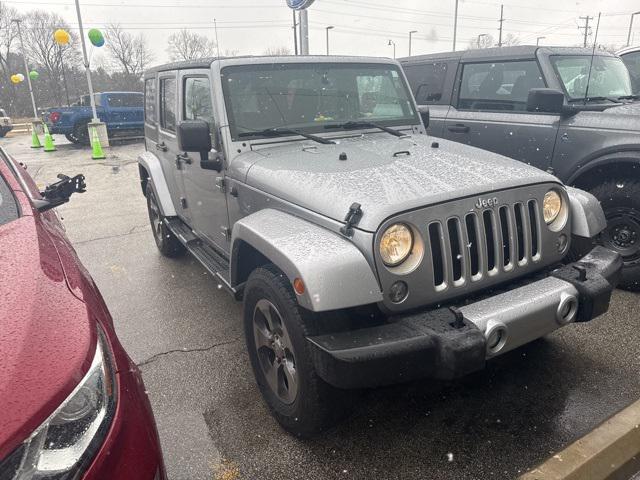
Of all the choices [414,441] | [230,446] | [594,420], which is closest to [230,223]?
[230,446]

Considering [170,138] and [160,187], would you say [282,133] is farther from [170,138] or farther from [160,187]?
[160,187]

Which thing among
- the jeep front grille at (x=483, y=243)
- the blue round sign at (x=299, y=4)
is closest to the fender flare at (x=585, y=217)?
the jeep front grille at (x=483, y=243)

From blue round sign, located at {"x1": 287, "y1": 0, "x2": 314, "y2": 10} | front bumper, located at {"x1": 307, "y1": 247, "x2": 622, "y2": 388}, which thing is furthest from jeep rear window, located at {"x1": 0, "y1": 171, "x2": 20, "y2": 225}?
blue round sign, located at {"x1": 287, "y1": 0, "x2": 314, "y2": 10}

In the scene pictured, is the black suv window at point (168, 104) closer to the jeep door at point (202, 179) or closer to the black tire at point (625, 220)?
the jeep door at point (202, 179)

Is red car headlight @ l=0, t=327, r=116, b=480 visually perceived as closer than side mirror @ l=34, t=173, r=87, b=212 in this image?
Yes

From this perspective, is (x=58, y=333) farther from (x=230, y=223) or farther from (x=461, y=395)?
(x=461, y=395)

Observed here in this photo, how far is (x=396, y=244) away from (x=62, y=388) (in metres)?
1.43

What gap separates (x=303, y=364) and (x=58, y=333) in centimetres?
110

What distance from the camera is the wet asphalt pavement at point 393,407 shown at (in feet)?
7.79

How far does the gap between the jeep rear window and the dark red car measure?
1.43ft

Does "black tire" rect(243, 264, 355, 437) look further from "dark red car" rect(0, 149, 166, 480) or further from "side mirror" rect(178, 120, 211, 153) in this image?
"side mirror" rect(178, 120, 211, 153)

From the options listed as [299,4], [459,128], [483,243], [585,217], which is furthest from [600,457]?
[299,4]

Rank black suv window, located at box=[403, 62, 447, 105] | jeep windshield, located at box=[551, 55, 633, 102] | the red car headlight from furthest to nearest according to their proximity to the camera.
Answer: black suv window, located at box=[403, 62, 447, 105] → jeep windshield, located at box=[551, 55, 633, 102] → the red car headlight

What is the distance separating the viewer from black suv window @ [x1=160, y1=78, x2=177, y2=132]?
4.25 meters
